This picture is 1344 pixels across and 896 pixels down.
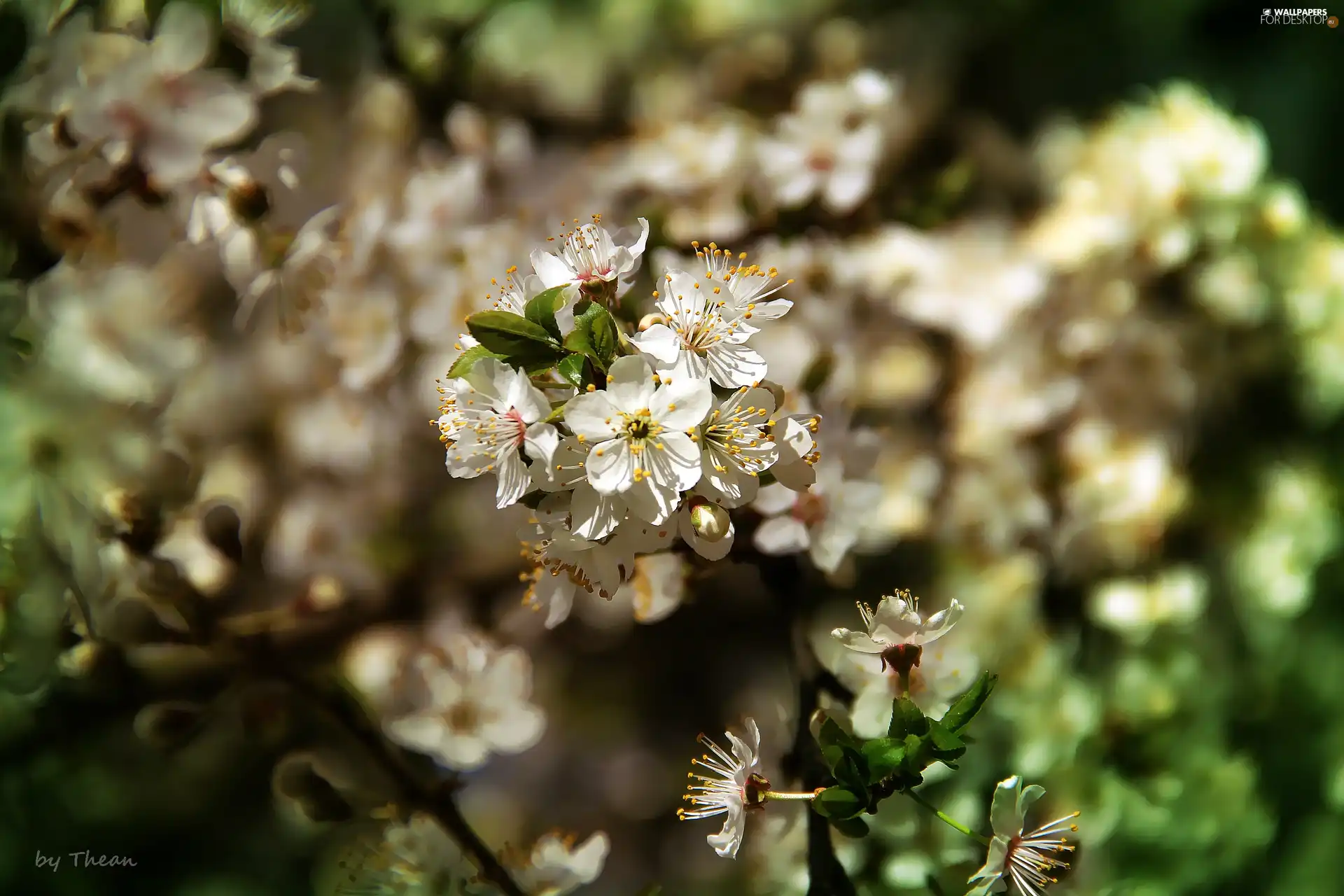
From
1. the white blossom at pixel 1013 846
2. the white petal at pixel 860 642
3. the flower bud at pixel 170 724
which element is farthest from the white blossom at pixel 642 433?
the flower bud at pixel 170 724

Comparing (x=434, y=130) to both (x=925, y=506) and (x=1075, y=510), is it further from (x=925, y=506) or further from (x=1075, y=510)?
(x=1075, y=510)

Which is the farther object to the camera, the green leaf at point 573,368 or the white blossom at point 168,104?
the white blossom at point 168,104

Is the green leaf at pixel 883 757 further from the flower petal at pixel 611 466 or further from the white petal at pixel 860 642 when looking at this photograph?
the flower petal at pixel 611 466

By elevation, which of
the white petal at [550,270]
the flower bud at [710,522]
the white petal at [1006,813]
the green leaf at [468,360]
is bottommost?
the white petal at [1006,813]

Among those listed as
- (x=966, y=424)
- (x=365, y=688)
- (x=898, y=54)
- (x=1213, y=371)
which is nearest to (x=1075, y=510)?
(x=966, y=424)

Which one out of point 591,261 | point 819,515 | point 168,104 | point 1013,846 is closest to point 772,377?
point 819,515
